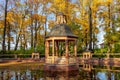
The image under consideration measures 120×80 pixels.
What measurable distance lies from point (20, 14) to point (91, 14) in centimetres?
1540

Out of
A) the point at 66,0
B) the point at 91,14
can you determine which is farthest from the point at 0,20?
the point at 91,14

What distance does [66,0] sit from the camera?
46156mm

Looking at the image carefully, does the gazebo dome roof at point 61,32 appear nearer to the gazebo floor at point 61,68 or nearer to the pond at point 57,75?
the gazebo floor at point 61,68

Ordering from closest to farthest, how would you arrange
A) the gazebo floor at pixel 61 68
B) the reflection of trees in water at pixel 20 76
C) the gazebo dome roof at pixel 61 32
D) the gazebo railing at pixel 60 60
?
the reflection of trees in water at pixel 20 76, the gazebo floor at pixel 61 68, the gazebo railing at pixel 60 60, the gazebo dome roof at pixel 61 32

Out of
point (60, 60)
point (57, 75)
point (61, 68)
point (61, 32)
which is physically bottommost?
point (57, 75)

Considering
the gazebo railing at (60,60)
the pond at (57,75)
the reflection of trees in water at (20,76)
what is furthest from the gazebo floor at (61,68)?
the reflection of trees in water at (20,76)

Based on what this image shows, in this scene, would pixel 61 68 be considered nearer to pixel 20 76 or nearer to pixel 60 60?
pixel 60 60

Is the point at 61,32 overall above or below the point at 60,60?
above

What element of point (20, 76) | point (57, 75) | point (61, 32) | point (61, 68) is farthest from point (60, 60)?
point (20, 76)

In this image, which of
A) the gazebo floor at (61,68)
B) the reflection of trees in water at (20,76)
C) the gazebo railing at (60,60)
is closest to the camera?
the reflection of trees in water at (20,76)

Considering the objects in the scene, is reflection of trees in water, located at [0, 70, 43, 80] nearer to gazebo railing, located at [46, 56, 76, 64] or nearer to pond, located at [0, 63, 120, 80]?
pond, located at [0, 63, 120, 80]

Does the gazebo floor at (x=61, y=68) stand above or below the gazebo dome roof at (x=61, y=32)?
below

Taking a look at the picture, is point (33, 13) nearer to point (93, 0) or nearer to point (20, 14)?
point (20, 14)

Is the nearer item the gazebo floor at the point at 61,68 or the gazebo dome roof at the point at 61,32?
the gazebo floor at the point at 61,68
